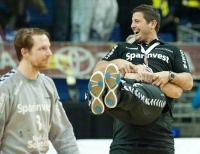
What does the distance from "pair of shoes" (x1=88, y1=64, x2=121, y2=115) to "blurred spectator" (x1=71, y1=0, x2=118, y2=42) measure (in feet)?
13.3

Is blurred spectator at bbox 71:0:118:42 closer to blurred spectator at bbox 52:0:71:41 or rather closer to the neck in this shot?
blurred spectator at bbox 52:0:71:41

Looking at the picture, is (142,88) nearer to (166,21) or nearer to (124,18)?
(124,18)

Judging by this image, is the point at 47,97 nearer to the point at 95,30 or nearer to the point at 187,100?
the point at 95,30

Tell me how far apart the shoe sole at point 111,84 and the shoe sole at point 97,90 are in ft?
0.12

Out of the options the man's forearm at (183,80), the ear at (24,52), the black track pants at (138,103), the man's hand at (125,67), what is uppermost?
the ear at (24,52)

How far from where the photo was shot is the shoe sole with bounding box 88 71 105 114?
3.56 meters

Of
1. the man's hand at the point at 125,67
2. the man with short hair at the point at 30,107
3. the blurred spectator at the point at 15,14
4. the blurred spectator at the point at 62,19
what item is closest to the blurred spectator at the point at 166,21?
the blurred spectator at the point at 62,19

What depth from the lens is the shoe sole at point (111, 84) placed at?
3.54 meters

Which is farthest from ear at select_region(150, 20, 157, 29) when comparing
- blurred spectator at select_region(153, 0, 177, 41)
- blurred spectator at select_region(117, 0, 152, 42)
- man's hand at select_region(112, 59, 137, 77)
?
blurred spectator at select_region(153, 0, 177, 41)

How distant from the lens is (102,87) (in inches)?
140

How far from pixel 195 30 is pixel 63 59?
2.54 meters

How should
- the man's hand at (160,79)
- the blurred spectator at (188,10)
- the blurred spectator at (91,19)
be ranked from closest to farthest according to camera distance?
the man's hand at (160,79), the blurred spectator at (91,19), the blurred spectator at (188,10)

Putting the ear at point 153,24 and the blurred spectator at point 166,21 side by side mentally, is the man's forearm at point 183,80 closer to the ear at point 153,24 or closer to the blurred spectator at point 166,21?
the ear at point 153,24

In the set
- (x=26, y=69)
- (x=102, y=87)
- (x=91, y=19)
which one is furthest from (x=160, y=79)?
(x=91, y=19)
